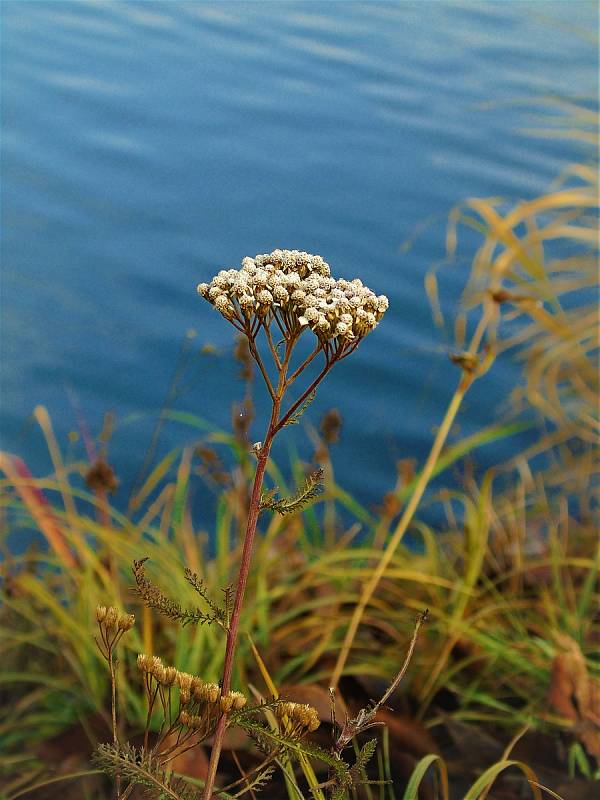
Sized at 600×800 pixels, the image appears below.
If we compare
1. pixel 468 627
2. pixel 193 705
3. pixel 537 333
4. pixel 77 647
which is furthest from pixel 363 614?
pixel 537 333

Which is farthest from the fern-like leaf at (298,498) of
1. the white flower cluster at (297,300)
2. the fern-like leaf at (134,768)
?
the fern-like leaf at (134,768)

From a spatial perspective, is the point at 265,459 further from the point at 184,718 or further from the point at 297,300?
the point at 184,718

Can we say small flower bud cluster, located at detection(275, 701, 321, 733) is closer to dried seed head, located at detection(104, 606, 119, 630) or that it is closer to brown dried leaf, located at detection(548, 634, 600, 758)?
dried seed head, located at detection(104, 606, 119, 630)

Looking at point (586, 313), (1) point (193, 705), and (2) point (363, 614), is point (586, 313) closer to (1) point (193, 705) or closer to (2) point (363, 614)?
(2) point (363, 614)

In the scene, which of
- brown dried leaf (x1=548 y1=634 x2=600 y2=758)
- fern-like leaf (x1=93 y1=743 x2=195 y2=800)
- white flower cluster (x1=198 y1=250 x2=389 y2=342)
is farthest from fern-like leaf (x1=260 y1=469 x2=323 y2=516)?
brown dried leaf (x1=548 y1=634 x2=600 y2=758)

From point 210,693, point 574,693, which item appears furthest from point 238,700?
point 574,693
